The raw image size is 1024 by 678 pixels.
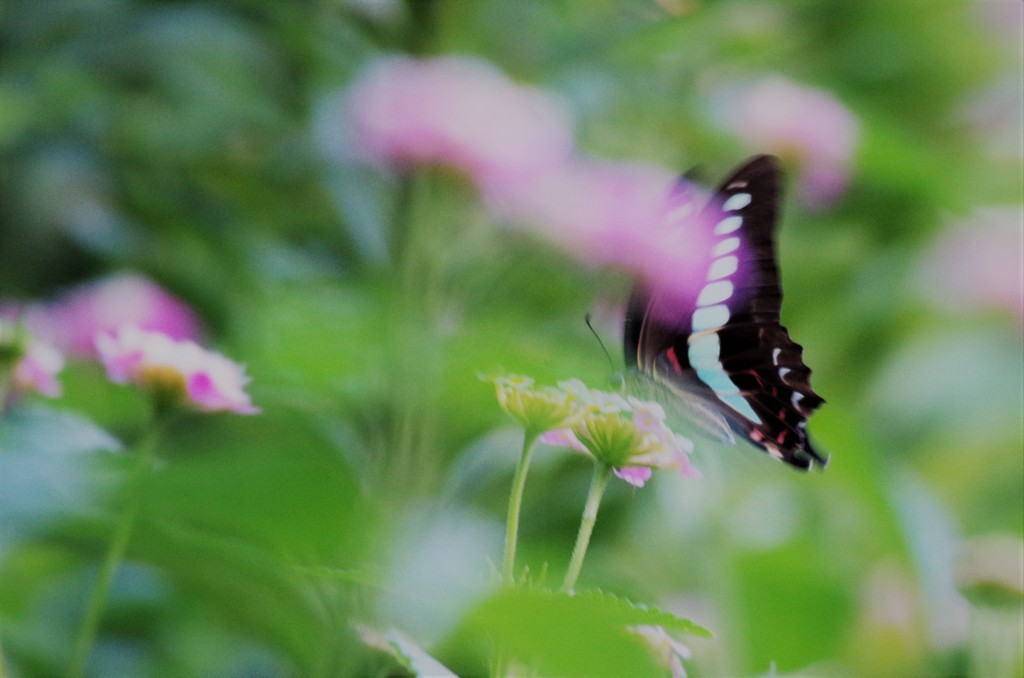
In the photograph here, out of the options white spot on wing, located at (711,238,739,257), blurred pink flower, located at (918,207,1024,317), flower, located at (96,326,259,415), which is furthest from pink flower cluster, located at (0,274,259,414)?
blurred pink flower, located at (918,207,1024,317)

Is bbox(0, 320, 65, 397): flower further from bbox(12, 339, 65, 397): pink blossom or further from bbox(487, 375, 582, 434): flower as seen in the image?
bbox(487, 375, 582, 434): flower

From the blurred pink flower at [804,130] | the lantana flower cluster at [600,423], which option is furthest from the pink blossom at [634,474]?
the blurred pink flower at [804,130]

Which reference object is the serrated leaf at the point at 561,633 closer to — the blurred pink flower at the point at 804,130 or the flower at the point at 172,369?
the flower at the point at 172,369

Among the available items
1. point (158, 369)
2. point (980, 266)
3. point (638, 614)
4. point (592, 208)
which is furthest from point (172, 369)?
point (980, 266)

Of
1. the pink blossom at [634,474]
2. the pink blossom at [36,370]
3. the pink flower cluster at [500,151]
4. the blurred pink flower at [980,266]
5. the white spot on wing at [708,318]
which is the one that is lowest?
the pink blossom at [634,474]

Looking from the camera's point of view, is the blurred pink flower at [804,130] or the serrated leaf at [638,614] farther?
the blurred pink flower at [804,130]

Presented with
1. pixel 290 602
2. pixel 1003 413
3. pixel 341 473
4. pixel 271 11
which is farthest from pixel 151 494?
pixel 1003 413

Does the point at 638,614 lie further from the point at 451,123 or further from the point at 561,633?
the point at 451,123

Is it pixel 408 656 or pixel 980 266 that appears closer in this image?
pixel 408 656
